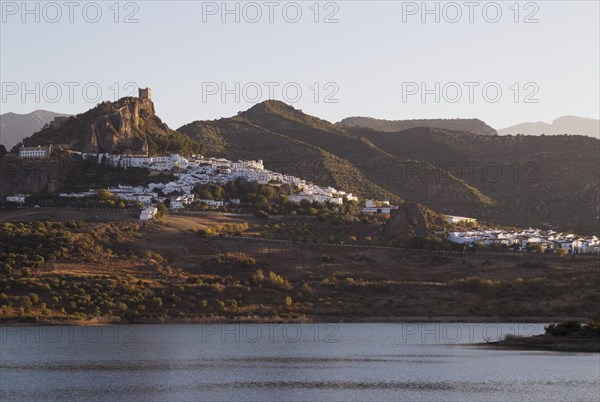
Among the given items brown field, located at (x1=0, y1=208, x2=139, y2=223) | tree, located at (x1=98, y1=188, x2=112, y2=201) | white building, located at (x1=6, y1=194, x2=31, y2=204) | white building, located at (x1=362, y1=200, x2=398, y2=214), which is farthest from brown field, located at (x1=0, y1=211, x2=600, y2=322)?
white building, located at (x1=362, y1=200, x2=398, y2=214)

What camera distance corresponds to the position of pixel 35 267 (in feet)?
302

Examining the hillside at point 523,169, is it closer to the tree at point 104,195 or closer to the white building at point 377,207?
the white building at point 377,207

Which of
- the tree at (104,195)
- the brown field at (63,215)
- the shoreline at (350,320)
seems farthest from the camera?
the tree at (104,195)

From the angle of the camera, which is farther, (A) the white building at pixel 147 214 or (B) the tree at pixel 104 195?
(B) the tree at pixel 104 195

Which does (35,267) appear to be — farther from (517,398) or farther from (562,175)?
(562,175)

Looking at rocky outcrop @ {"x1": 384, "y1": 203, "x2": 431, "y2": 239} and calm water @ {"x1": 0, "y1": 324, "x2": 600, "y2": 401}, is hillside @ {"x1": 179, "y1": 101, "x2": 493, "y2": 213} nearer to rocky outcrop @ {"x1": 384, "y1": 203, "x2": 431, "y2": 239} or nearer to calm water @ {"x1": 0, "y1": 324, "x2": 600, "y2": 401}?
rocky outcrop @ {"x1": 384, "y1": 203, "x2": 431, "y2": 239}

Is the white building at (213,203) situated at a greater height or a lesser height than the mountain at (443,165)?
lesser

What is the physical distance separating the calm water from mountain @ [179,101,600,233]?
7247 centimetres

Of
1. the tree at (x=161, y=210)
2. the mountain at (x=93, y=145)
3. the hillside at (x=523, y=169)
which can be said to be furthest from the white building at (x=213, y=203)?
the hillside at (x=523, y=169)

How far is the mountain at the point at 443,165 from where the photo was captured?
154750 millimetres

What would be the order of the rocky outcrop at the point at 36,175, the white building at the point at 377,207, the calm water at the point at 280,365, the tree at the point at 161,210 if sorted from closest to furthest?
the calm water at the point at 280,365, the tree at the point at 161,210, the rocky outcrop at the point at 36,175, the white building at the point at 377,207

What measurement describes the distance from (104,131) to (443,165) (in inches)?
2298

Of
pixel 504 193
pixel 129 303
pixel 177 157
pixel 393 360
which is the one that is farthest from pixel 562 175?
pixel 393 360

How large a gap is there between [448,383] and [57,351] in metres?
26.4
